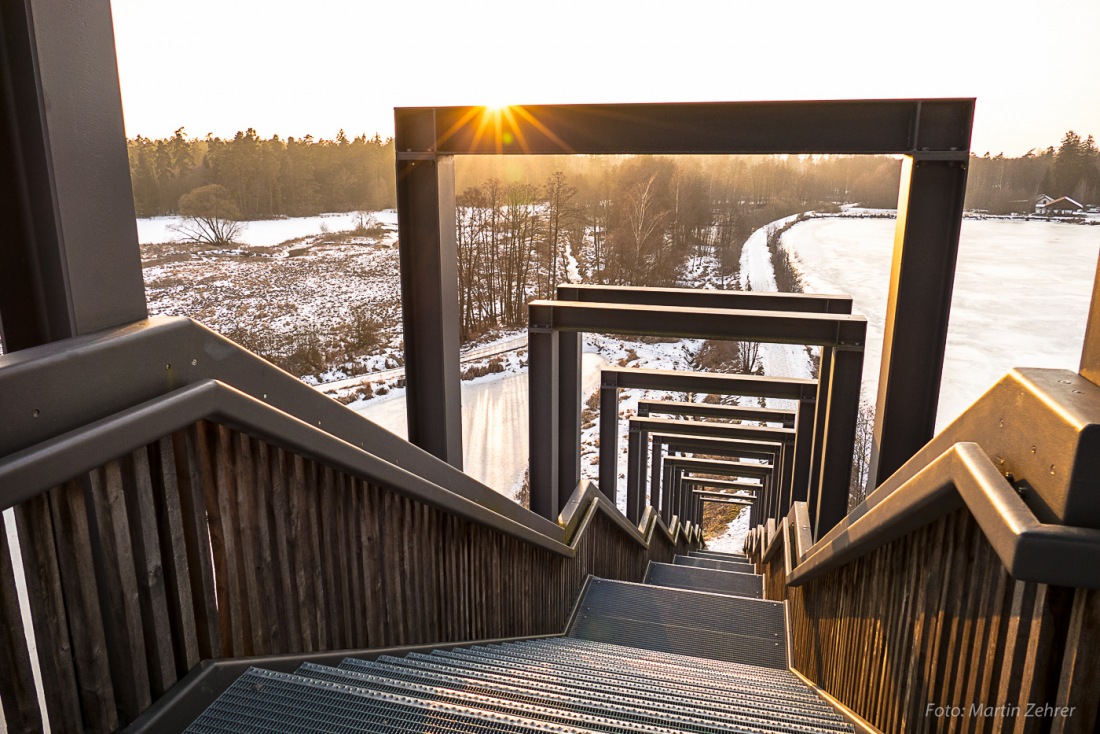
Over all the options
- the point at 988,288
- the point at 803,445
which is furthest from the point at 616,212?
the point at 803,445

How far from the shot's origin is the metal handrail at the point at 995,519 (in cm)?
118

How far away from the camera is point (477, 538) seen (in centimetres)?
380

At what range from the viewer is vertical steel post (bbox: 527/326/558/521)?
6.96 m

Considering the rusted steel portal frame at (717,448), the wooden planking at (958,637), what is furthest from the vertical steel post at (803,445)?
the wooden planking at (958,637)

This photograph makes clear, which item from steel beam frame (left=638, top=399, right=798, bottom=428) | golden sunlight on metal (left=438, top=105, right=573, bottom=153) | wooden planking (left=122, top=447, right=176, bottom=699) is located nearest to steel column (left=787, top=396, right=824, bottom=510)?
steel beam frame (left=638, top=399, right=798, bottom=428)

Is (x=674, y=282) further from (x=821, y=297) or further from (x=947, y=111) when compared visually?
(x=947, y=111)

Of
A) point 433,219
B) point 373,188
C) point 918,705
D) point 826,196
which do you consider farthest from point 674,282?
point 918,705

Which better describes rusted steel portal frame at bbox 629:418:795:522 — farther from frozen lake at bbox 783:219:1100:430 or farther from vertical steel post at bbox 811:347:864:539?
frozen lake at bbox 783:219:1100:430

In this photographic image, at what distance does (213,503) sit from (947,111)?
4.67m

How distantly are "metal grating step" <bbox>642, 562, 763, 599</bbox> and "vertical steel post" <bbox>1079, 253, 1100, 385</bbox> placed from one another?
8646mm

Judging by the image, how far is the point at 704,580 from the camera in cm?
988

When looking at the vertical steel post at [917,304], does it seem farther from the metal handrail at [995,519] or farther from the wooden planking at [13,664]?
the wooden planking at [13,664]

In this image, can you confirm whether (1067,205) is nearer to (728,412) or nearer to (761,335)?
(761,335)

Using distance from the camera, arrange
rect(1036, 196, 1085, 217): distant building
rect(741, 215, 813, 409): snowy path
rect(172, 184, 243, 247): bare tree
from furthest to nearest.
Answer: rect(741, 215, 813, 409): snowy path
rect(172, 184, 243, 247): bare tree
rect(1036, 196, 1085, 217): distant building
